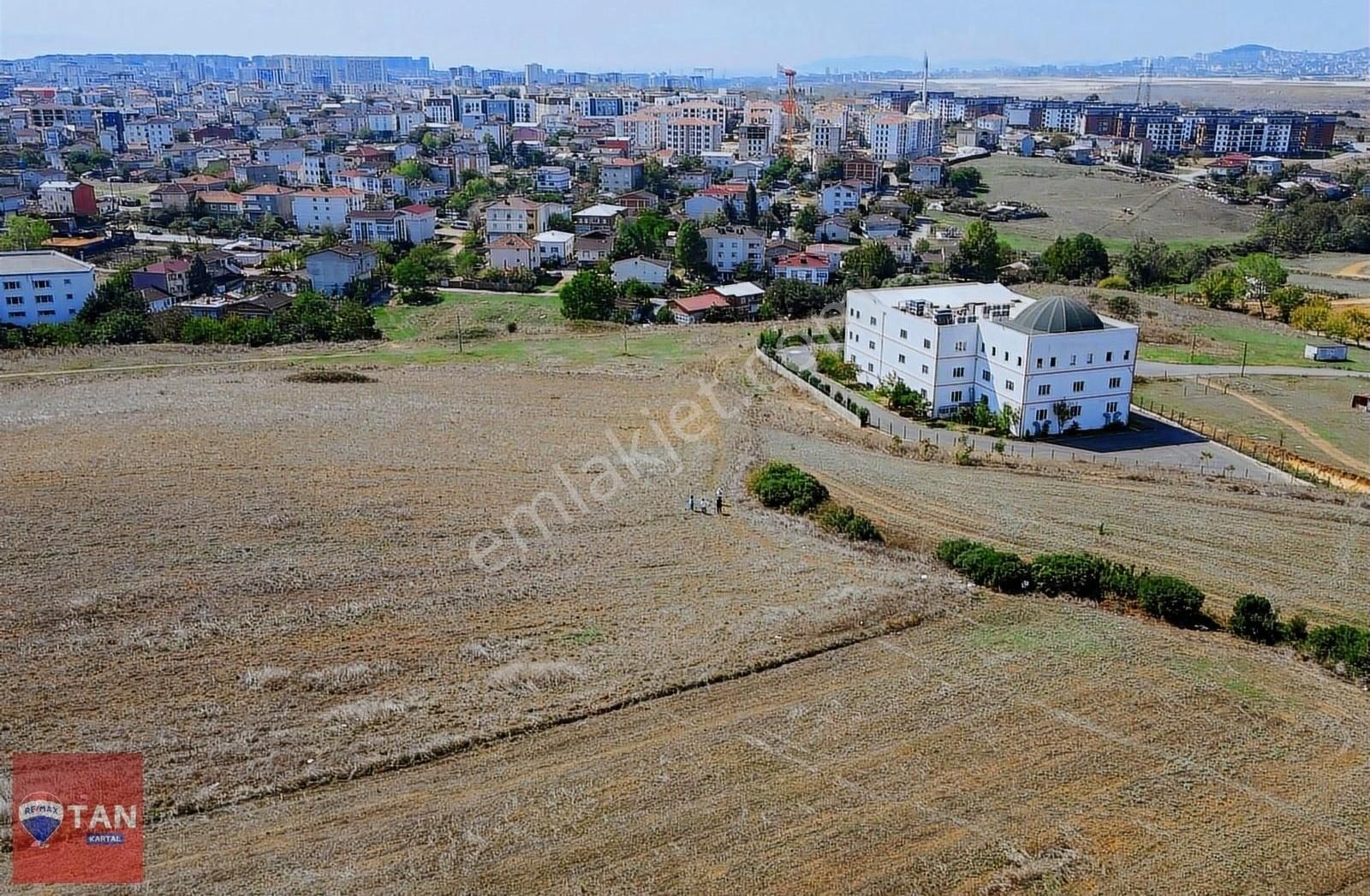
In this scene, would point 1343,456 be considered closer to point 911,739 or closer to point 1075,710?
point 1075,710

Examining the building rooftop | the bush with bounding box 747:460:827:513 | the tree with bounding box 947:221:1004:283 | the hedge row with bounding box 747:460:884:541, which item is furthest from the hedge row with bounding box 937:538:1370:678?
the building rooftop

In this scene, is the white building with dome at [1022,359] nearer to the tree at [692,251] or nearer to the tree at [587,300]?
the tree at [587,300]

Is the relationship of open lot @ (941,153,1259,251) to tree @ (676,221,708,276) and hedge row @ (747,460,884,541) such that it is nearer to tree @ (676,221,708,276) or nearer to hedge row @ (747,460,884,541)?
tree @ (676,221,708,276)

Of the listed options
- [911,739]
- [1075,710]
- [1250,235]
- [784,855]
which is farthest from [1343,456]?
[1250,235]

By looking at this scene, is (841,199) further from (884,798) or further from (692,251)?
(884,798)

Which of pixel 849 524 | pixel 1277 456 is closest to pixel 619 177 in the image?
pixel 1277 456

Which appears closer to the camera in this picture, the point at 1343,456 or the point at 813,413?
the point at 1343,456

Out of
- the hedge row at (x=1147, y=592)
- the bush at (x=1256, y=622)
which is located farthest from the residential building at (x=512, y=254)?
the bush at (x=1256, y=622)
